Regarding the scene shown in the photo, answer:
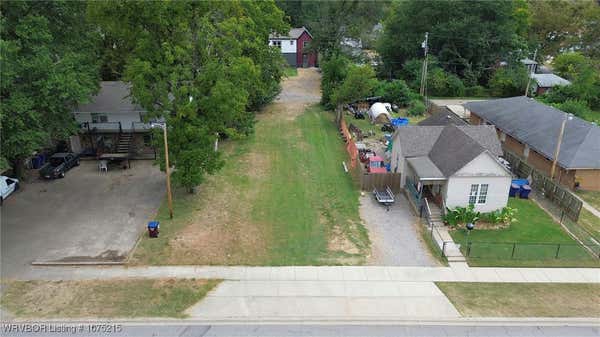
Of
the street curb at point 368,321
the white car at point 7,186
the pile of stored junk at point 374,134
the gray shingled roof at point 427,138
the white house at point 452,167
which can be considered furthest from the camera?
the pile of stored junk at point 374,134

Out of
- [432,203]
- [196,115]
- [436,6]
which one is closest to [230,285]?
[196,115]

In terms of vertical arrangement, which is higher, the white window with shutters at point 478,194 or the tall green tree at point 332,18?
the tall green tree at point 332,18

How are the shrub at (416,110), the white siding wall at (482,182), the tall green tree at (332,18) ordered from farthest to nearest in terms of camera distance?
the tall green tree at (332,18) → the shrub at (416,110) → the white siding wall at (482,182)

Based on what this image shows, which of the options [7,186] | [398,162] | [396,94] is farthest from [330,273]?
[396,94]

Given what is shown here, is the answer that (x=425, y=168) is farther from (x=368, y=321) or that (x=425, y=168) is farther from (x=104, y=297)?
(x=104, y=297)

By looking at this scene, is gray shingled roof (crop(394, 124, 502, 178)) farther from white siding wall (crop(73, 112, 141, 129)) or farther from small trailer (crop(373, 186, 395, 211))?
white siding wall (crop(73, 112, 141, 129))

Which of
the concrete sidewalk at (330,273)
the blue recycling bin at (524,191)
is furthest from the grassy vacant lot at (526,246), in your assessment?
the blue recycling bin at (524,191)

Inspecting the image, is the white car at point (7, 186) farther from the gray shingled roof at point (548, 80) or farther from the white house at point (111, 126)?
the gray shingled roof at point (548, 80)

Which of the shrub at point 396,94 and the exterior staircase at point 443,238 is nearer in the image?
the exterior staircase at point 443,238
